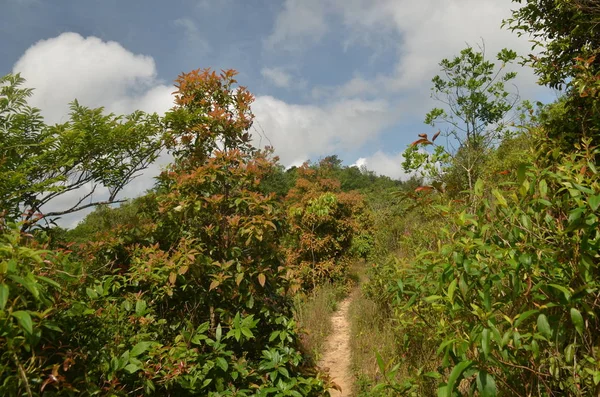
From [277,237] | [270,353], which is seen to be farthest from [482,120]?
[270,353]

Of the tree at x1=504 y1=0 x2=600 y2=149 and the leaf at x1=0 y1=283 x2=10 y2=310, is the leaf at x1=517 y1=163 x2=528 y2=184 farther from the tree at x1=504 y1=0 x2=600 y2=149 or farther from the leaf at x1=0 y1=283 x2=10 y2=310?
the leaf at x1=0 y1=283 x2=10 y2=310

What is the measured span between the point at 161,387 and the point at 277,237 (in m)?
1.48

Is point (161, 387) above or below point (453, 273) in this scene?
below

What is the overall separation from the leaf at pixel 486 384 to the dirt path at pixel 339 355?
2.72 metres

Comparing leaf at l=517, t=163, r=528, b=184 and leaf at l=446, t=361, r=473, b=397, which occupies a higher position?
leaf at l=517, t=163, r=528, b=184

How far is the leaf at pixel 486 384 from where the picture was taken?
1417mm

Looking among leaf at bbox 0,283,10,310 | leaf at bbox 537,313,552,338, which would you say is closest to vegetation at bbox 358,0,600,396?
leaf at bbox 537,313,552,338

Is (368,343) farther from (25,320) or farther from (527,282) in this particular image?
(25,320)

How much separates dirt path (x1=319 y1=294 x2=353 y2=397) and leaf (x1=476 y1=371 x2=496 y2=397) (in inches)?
107

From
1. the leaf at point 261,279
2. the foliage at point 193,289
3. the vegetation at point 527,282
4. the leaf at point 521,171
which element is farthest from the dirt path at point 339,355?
the leaf at point 521,171

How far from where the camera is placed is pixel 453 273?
177 cm

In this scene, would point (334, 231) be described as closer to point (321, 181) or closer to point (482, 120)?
point (321, 181)

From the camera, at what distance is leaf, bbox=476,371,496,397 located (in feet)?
4.65

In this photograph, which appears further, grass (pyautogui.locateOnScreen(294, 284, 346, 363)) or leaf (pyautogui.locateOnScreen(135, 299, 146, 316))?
grass (pyautogui.locateOnScreen(294, 284, 346, 363))
